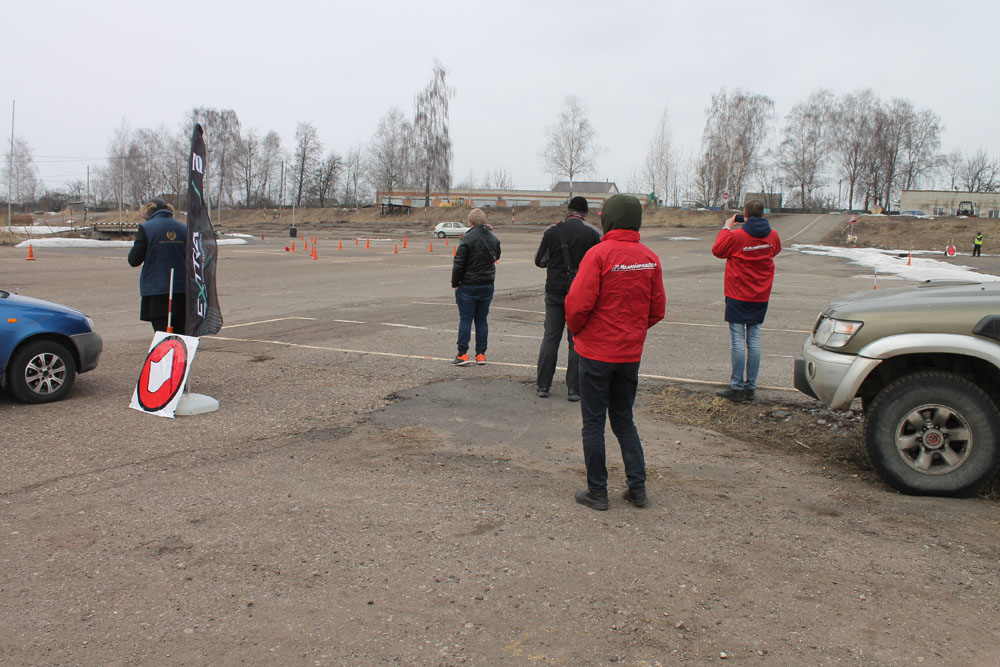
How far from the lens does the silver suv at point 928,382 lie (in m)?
4.54

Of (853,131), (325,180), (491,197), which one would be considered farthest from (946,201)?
(325,180)

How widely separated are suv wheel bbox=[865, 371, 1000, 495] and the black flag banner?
548 cm

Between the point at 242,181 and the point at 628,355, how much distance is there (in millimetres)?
101703

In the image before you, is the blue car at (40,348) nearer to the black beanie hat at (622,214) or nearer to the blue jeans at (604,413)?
the blue jeans at (604,413)

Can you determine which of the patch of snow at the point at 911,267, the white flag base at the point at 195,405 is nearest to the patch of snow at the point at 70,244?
the patch of snow at the point at 911,267

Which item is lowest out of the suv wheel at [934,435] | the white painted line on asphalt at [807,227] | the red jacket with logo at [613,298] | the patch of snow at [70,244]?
the suv wheel at [934,435]

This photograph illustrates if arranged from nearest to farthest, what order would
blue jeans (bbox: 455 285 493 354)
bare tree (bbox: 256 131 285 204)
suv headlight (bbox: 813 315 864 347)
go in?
suv headlight (bbox: 813 315 864 347), blue jeans (bbox: 455 285 493 354), bare tree (bbox: 256 131 285 204)

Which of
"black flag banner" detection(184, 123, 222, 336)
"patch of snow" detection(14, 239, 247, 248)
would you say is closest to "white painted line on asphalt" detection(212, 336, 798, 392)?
"black flag banner" detection(184, 123, 222, 336)

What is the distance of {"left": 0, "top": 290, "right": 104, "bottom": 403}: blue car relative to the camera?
6.61 m

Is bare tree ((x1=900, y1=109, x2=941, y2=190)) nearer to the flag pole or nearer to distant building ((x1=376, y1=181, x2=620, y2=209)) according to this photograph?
distant building ((x1=376, y1=181, x2=620, y2=209))

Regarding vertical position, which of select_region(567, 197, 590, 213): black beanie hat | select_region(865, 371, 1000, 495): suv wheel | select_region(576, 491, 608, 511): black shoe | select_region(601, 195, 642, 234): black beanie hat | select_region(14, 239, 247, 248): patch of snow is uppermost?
select_region(567, 197, 590, 213): black beanie hat

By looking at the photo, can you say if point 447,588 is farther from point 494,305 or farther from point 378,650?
point 494,305

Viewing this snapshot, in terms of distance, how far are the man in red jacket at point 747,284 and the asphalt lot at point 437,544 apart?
120 cm

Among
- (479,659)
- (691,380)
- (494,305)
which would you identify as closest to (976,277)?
(494,305)
